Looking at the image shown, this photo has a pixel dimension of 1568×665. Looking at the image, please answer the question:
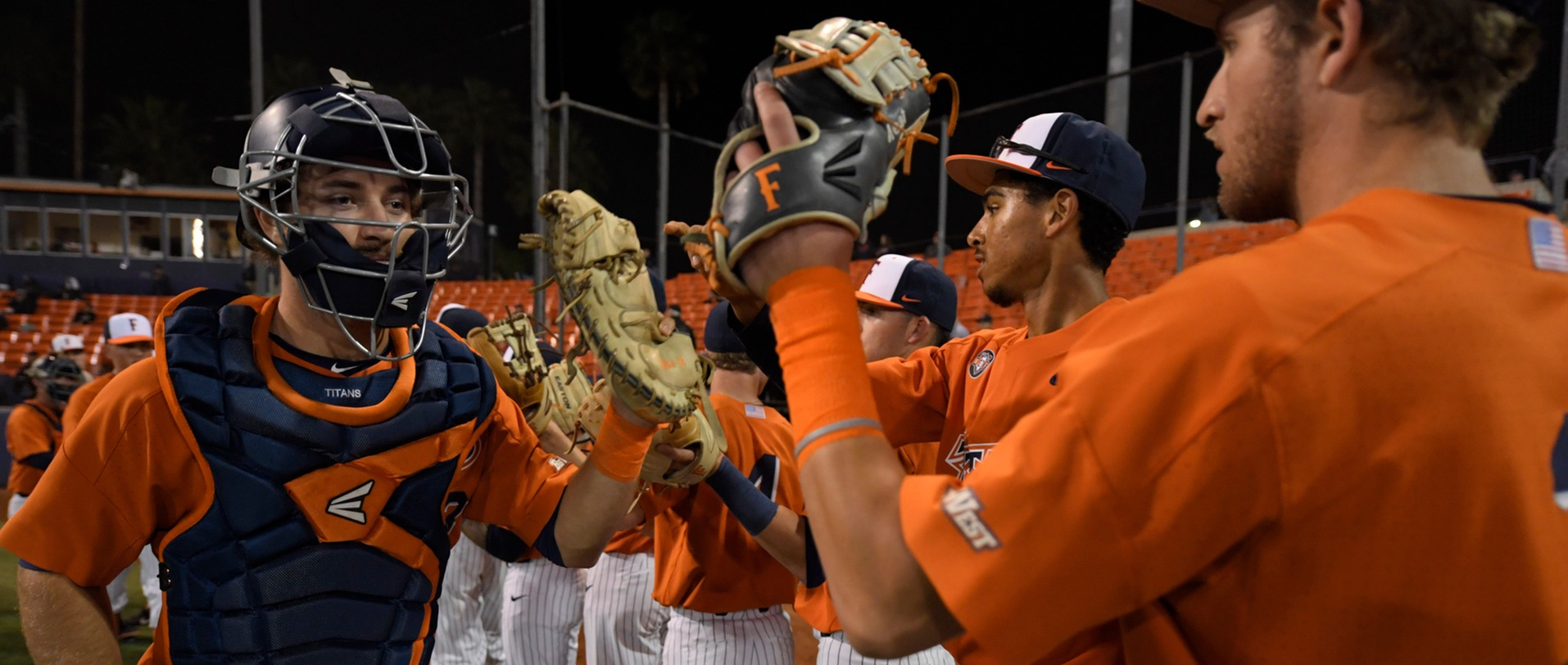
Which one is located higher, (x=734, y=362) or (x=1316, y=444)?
(x=1316, y=444)

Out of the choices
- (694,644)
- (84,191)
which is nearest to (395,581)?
(694,644)

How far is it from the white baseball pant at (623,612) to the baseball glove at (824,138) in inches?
163

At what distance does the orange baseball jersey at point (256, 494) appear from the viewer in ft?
6.44

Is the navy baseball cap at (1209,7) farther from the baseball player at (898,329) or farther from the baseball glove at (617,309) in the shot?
the baseball player at (898,329)

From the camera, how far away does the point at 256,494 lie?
205cm

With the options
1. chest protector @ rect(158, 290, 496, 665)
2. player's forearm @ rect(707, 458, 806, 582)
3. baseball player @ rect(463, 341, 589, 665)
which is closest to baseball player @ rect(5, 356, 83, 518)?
baseball player @ rect(463, 341, 589, 665)

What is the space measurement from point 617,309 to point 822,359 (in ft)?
2.94

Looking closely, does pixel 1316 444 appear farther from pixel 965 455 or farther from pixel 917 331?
pixel 917 331

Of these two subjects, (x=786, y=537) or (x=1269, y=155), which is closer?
(x=1269, y=155)

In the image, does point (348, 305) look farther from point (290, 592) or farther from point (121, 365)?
point (121, 365)

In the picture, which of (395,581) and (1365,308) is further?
(395,581)

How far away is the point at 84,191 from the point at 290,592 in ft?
130

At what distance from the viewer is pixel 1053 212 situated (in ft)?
9.05

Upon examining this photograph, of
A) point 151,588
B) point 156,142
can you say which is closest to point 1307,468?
point 151,588
